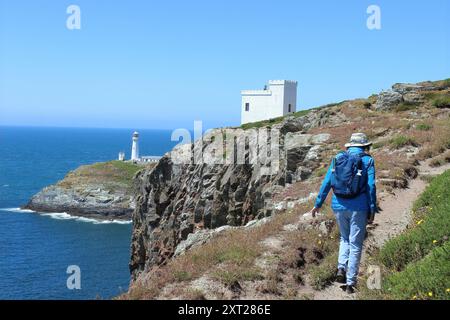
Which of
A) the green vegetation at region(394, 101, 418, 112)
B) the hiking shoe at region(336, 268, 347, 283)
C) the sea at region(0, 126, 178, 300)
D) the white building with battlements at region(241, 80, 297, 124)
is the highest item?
the white building with battlements at region(241, 80, 297, 124)

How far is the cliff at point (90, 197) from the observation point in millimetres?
101812

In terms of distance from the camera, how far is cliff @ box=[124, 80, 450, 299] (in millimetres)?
10227

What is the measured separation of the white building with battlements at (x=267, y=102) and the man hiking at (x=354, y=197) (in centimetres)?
7021

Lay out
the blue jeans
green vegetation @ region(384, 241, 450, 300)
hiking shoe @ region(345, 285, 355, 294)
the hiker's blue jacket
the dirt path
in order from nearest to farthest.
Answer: green vegetation @ region(384, 241, 450, 300), the hiker's blue jacket, the blue jeans, hiking shoe @ region(345, 285, 355, 294), the dirt path

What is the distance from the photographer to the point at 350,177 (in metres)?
9.05

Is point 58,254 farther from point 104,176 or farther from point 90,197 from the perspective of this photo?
point 104,176

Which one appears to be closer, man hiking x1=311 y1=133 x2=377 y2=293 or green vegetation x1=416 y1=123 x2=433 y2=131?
man hiking x1=311 y1=133 x2=377 y2=293

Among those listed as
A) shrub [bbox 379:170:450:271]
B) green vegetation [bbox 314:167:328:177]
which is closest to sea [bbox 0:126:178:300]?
green vegetation [bbox 314:167:328:177]

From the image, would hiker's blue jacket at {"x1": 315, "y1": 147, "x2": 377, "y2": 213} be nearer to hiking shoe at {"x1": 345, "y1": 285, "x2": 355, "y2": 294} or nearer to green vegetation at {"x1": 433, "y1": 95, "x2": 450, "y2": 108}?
hiking shoe at {"x1": 345, "y1": 285, "x2": 355, "y2": 294}

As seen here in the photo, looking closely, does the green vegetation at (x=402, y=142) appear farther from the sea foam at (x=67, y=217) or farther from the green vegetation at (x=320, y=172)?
the sea foam at (x=67, y=217)

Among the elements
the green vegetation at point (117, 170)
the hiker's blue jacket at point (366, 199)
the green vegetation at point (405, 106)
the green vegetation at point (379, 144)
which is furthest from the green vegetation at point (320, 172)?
the green vegetation at point (117, 170)

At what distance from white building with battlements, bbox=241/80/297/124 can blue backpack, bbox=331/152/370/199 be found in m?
70.3

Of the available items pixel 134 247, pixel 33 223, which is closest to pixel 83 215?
pixel 33 223

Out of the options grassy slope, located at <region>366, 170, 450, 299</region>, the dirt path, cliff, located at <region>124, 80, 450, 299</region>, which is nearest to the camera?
grassy slope, located at <region>366, 170, 450, 299</region>
